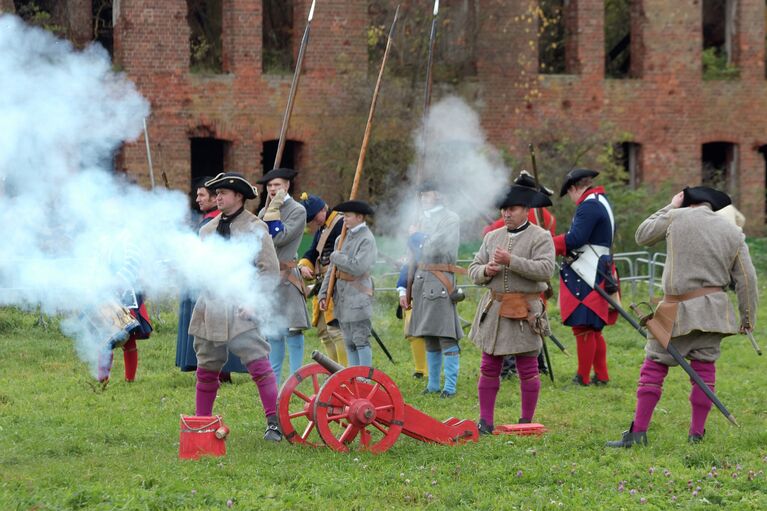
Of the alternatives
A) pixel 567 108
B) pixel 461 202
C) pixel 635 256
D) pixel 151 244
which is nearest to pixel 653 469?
pixel 151 244

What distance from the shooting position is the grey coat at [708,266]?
7824 mm

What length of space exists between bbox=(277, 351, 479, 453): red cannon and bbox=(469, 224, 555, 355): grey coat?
84 centimetres

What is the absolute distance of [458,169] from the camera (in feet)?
50.2

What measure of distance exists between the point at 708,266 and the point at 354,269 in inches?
131

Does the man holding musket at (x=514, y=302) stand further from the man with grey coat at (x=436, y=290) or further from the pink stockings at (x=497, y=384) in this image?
the man with grey coat at (x=436, y=290)

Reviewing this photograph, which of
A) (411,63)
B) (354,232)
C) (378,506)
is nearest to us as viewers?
(378,506)

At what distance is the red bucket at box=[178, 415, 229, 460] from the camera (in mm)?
7461

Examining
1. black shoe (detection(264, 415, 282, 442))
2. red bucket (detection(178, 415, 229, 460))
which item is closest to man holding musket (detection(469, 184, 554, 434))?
black shoe (detection(264, 415, 282, 442))

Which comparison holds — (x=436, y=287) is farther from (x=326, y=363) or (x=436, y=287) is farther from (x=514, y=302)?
(x=326, y=363)

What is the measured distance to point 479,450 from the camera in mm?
7652

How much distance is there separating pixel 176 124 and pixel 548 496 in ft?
54.7

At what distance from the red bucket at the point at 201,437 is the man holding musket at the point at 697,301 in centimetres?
262

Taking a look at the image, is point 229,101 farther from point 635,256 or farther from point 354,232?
point 354,232

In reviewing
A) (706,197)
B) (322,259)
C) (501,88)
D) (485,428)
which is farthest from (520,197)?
(501,88)
